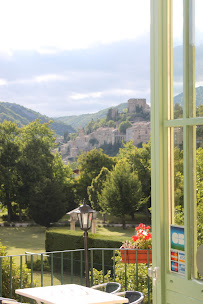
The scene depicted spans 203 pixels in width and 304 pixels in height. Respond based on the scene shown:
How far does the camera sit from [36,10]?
146 metres

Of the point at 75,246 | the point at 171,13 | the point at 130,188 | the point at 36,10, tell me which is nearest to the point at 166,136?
the point at 171,13

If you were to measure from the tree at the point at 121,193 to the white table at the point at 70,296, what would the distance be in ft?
92.6

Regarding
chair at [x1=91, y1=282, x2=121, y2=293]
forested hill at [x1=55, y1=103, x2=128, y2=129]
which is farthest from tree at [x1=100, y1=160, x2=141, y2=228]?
forested hill at [x1=55, y1=103, x2=128, y2=129]

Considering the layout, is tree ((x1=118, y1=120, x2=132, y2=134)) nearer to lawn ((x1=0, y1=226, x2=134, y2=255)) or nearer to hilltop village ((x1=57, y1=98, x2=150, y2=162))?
hilltop village ((x1=57, y1=98, x2=150, y2=162))

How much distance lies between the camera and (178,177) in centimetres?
→ 206

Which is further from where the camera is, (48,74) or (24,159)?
(48,74)

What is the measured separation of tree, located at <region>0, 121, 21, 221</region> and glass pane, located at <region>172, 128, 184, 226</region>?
3199 centimetres

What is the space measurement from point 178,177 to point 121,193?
29.7 metres

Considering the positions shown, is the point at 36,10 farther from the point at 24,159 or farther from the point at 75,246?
the point at 75,246

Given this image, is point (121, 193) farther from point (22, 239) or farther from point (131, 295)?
point (131, 295)

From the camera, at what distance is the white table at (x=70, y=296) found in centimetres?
264

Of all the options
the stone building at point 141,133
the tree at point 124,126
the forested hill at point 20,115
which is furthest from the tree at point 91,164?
the forested hill at point 20,115

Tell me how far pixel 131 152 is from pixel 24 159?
10.7m

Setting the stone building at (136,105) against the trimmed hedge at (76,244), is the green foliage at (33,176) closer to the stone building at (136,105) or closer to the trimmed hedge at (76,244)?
the trimmed hedge at (76,244)
